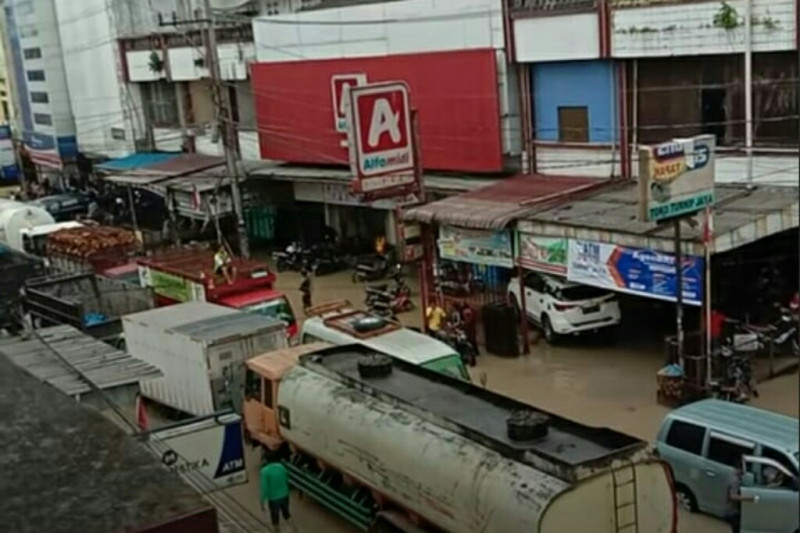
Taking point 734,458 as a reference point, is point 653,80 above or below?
above

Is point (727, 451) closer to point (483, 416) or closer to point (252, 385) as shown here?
point (483, 416)

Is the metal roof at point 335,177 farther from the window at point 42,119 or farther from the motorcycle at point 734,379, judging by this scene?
the window at point 42,119

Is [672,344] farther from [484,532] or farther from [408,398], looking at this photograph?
[484,532]

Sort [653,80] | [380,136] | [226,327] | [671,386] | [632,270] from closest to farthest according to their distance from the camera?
[671,386] < [226,327] < [632,270] < [653,80] < [380,136]

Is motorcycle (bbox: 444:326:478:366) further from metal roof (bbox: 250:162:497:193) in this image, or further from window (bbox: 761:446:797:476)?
window (bbox: 761:446:797:476)

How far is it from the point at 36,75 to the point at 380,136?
1426 inches

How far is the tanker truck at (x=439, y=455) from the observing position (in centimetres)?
1103

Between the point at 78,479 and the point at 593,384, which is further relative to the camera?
the point at 593,384

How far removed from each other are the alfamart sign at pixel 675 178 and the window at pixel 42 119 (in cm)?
4215

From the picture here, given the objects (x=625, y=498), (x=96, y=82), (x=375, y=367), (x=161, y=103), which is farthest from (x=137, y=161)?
(x=625, y=498)

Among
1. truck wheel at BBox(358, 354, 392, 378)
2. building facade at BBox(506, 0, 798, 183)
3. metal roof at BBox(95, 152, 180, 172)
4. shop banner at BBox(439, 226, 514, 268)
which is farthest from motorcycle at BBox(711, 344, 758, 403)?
metal roof at BBox(95, 152, 180, 172)

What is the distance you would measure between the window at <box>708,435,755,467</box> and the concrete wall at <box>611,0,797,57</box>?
968cm

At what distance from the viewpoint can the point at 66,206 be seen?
46.6 meters

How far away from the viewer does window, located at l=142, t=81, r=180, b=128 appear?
1752 inches
